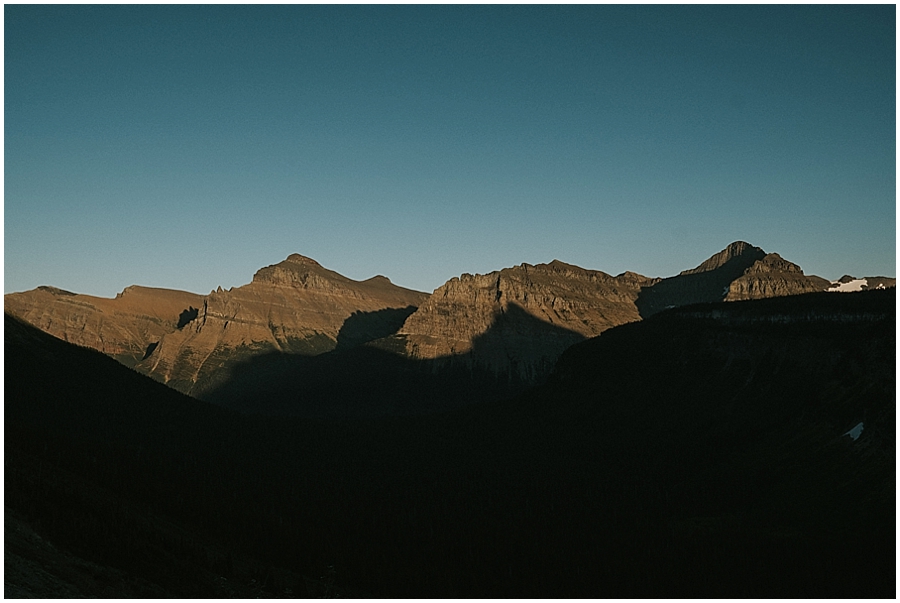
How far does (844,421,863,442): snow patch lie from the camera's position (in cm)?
17950

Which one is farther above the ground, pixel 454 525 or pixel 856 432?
pixel 856 432

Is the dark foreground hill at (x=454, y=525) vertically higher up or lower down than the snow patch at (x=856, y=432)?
lower down

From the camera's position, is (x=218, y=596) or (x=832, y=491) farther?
(x=832, y=491)

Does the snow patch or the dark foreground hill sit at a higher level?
the snow patch

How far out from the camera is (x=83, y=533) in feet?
259

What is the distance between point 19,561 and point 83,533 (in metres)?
15.1

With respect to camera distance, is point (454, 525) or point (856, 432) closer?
point (454, 525)

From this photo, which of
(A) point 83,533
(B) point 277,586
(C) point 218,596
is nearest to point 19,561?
(A) point 83,533

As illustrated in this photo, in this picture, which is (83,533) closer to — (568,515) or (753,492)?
(568,515)

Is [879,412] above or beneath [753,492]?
above

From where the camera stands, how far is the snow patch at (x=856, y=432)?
180 m

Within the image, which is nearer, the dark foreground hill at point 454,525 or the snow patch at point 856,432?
the dark foreground hill at point 454,525

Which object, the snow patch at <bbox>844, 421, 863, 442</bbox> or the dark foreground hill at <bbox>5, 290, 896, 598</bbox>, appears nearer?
the dark foreground hill at <bbox>5, 290, 896, 598</bbox>

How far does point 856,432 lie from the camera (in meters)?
181
